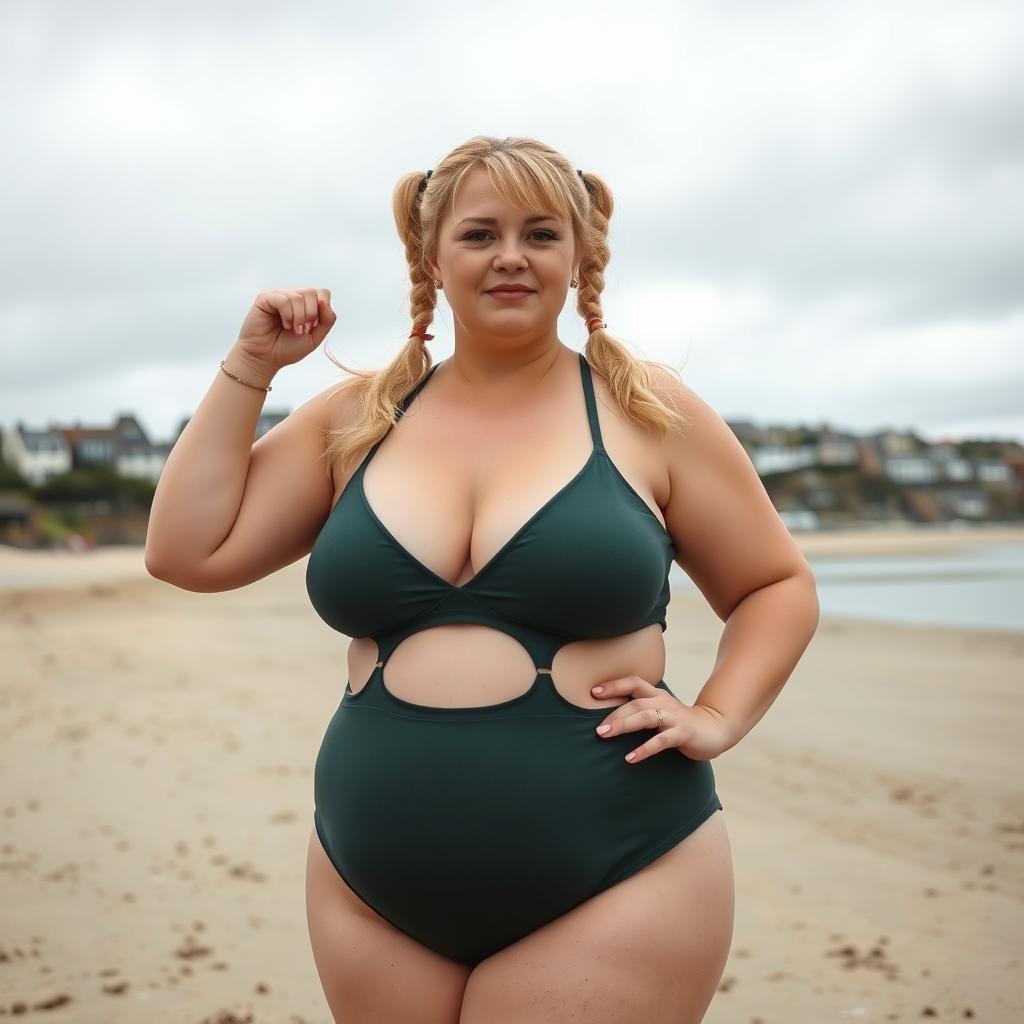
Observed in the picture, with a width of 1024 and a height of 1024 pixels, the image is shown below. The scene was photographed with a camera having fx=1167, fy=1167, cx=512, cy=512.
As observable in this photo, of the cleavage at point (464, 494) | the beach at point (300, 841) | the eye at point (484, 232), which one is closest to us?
the cleavage at point (464, 494)

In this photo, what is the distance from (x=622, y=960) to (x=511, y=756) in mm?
384

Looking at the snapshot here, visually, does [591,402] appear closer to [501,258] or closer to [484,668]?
[501,258]

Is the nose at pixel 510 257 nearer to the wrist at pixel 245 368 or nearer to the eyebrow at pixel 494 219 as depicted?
the eyebrow at pixel 494 219

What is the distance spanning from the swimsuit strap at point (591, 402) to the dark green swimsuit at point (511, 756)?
2.0 inches

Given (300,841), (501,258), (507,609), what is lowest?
(300,841)

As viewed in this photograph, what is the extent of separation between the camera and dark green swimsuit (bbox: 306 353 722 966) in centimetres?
200

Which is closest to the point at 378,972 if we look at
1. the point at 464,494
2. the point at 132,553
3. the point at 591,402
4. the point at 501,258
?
the point at 464,494

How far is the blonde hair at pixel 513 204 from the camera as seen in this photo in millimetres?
2141

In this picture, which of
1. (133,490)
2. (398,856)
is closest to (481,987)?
(398,856)

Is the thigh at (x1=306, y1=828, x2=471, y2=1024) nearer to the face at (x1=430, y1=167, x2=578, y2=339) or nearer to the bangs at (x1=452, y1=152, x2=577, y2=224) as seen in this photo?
the face at (x1=430, y1=167, x2=578, y2=339)

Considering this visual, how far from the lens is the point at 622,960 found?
1964 millimetres

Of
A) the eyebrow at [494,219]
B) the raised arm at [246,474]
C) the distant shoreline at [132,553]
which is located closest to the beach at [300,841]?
the distant shoreline at [132,553]

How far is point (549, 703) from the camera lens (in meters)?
2.05

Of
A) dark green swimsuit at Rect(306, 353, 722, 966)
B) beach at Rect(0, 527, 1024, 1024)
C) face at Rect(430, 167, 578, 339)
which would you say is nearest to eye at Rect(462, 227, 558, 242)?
face at Rect(430, 167, 578, 339)
